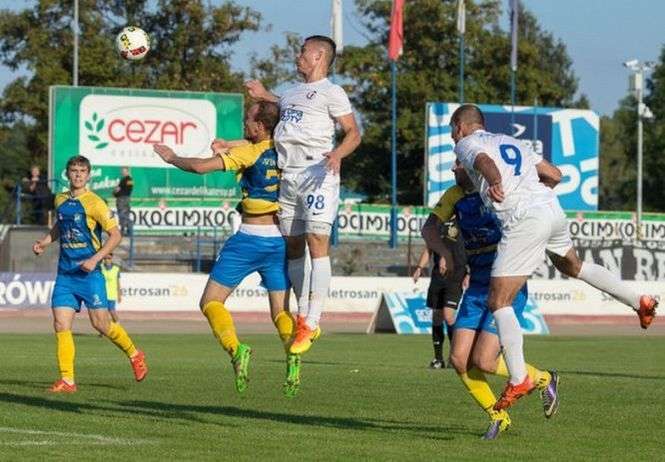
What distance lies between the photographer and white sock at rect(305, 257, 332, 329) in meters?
12.1

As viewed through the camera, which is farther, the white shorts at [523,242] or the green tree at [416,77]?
the green tree at [416,77]

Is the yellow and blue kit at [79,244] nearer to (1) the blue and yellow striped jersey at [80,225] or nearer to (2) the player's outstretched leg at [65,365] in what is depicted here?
(1) the blue and yellow striped jersey at [80,225]

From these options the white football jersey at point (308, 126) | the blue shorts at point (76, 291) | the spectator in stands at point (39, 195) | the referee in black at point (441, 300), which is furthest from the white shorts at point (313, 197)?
the spectator in stands at point (39, 195)

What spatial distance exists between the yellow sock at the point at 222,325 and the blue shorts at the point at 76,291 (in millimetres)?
2614

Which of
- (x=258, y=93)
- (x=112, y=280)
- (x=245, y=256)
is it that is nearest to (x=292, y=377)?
(x=245, y=256)

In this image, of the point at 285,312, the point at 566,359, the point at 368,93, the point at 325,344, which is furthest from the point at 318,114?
the point at 368,93

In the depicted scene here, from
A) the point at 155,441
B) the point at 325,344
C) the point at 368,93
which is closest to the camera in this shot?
the point at 155,441

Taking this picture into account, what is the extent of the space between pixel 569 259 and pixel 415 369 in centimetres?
800

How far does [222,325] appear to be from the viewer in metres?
12.3

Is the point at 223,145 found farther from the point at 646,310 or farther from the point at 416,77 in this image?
the point at 416,77

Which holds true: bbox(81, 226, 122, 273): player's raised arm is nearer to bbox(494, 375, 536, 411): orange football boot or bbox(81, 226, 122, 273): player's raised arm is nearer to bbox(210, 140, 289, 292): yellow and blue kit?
bbox(210, 140, 289, 292): yellow and blue kit

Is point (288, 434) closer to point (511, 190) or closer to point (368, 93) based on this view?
point (511, 190)

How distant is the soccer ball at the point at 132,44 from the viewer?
2316 centimetres

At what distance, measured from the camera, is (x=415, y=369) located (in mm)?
19094
